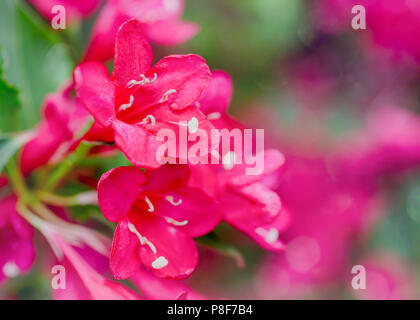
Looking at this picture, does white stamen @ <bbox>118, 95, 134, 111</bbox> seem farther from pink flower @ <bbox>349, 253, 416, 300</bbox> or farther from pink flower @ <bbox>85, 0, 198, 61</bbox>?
pink flower @ <bbox>349, 253, 416, 300</bbox>

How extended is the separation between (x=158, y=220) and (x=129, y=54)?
22 cm

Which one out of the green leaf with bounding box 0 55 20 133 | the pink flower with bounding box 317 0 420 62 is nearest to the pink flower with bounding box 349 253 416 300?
the pink flower with bounding box 317 0 420 62

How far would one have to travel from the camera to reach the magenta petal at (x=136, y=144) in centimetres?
62

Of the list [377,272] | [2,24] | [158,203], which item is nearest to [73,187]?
[158,203]

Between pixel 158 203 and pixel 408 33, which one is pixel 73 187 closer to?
pixel 158 203

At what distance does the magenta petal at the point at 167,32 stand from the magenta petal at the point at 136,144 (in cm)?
32

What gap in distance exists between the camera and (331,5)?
1323 mm

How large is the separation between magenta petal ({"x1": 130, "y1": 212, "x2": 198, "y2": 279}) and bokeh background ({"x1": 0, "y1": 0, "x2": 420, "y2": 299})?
0.44m

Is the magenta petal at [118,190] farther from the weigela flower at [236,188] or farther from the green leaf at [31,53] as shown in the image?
the green leaf at [31,53]

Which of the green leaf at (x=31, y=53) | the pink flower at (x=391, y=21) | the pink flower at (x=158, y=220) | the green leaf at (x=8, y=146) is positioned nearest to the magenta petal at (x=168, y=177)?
the pink flower at (x=158, y=220)

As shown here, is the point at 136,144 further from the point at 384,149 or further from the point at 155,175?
the point at 384,149

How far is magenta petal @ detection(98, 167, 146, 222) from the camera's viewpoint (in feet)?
2.22

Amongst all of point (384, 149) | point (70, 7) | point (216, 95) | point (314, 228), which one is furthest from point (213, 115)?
point (384, 149)

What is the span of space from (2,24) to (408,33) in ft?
2.69
